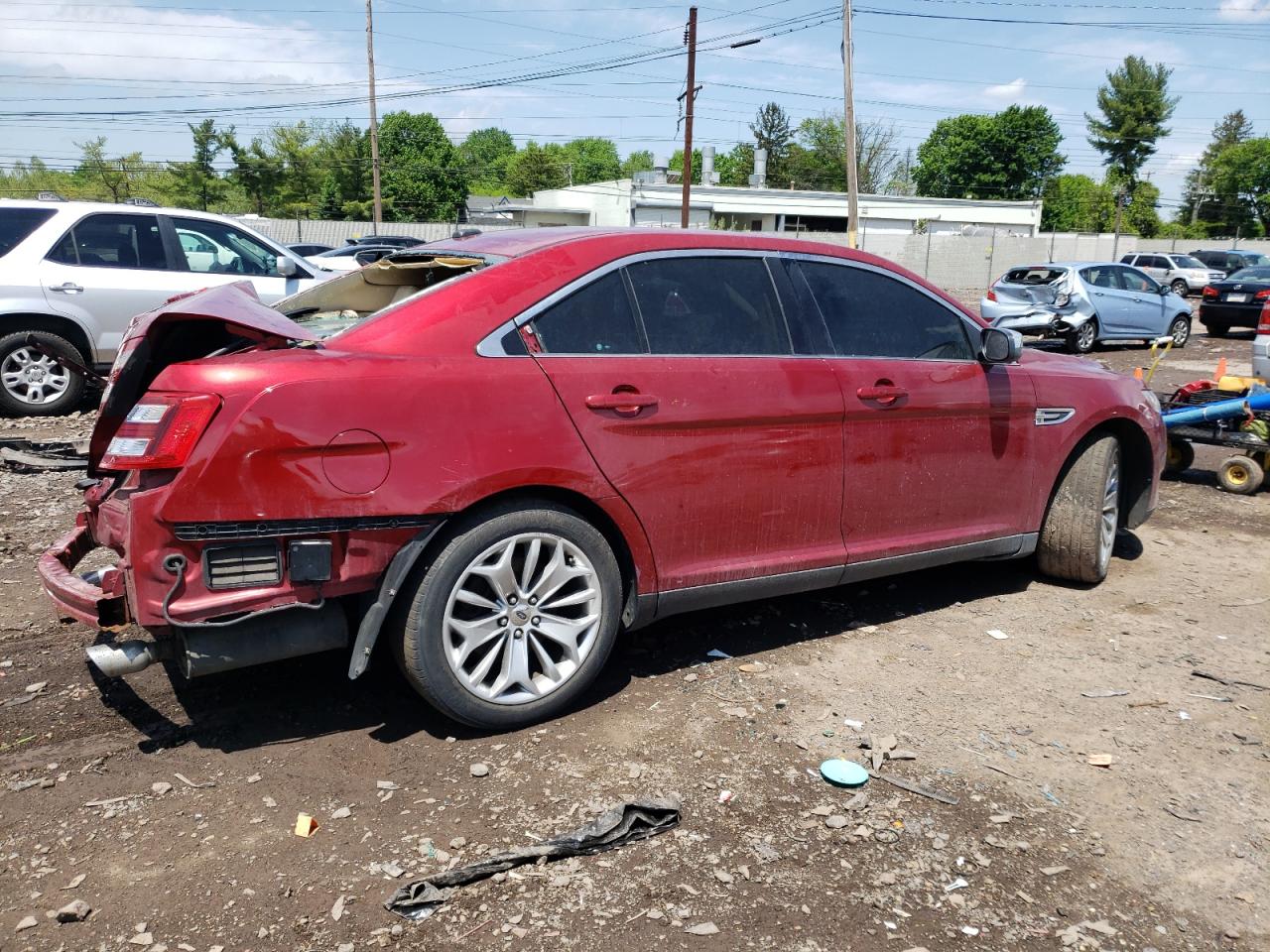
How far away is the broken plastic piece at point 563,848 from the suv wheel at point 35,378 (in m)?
7.66

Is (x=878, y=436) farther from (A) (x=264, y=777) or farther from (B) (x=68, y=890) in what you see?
(B) (x=68, y=890)

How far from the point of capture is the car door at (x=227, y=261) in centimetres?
940

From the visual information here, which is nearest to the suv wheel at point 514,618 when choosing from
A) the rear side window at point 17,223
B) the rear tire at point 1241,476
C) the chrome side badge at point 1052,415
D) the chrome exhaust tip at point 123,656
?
the chrome exhaust tip at point 123,656

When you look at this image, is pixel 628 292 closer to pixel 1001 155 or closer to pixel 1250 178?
pixel 1001 155

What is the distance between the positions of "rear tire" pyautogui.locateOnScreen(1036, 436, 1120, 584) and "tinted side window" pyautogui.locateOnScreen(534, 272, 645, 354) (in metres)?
2.62

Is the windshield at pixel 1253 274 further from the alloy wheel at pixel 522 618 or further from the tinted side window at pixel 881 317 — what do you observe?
the alloy wheel at pixel 522 618

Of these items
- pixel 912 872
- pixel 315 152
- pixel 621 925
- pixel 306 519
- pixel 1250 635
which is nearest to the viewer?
pixel 621 925

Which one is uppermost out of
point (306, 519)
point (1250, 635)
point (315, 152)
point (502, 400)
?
point (315, 152)

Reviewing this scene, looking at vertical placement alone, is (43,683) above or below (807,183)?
below

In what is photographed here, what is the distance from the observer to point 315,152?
2874 inches

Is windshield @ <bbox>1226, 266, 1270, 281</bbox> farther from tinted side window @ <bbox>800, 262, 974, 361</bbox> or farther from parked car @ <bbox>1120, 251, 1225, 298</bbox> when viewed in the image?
tinted side window @ <bbox>800, 262, 974, 361</bbox>

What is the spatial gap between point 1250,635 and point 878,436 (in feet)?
7.00

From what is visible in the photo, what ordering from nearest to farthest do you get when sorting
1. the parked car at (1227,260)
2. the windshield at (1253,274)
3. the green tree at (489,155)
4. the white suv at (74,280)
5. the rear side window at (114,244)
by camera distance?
the white suv at (74,280) < the rear side window at (114,244) < the windshield at (1253,274) < the parked car at (1227,260) < the green tree at (489,155)

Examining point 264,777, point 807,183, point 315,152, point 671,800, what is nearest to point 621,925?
point 671,800
